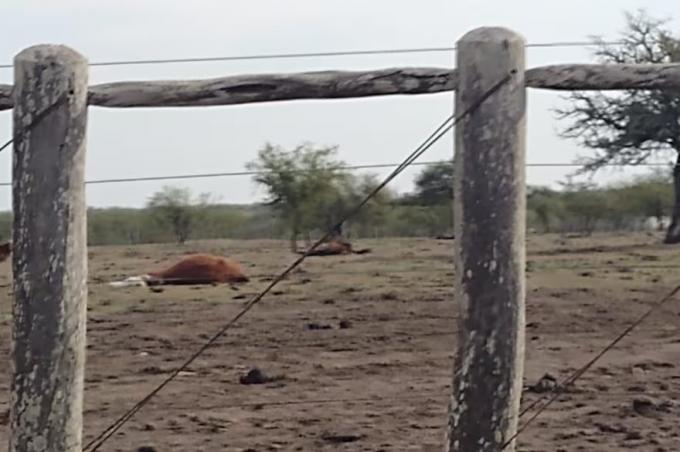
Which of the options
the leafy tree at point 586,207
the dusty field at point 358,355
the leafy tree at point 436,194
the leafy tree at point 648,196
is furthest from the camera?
the leafy tree at point 648,196

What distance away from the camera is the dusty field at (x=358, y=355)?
580 centimetres

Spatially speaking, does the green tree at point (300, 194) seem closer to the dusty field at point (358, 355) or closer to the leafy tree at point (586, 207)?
the dusty field at point (358, 355)

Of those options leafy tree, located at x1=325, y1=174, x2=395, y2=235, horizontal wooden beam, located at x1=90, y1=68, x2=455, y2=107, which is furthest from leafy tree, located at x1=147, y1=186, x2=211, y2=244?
horizontal wooden beam, located at x1=90, y1=68, x2=455, y2=107

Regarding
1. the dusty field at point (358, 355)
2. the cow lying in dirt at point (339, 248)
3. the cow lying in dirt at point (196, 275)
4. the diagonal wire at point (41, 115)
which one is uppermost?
the diagonal wire at point (41, 115)

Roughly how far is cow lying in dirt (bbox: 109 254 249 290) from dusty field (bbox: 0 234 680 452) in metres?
0.12

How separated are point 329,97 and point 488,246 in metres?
0.56

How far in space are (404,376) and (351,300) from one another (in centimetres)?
299

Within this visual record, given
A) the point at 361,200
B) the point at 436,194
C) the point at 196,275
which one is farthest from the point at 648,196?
the point at 196,275

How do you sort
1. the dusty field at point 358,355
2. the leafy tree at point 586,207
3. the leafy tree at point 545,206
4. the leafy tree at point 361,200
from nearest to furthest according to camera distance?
the dusty field at point 358,355 < the leafy tree at point 361,200 < the leafy tree at point 545,206 < the leafy tree at point 586,207

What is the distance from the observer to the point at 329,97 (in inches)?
140

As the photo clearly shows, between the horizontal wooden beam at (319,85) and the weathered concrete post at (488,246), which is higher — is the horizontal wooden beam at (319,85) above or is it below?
above

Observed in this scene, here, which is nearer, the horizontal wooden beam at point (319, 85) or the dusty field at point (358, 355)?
the horizontal wooden beam at point (319, 85)

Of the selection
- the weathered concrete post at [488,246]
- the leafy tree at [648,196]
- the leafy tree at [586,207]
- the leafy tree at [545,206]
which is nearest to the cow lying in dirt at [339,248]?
the leafy tree at [545,206]

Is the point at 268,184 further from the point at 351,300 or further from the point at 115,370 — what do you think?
the point at 115,370
